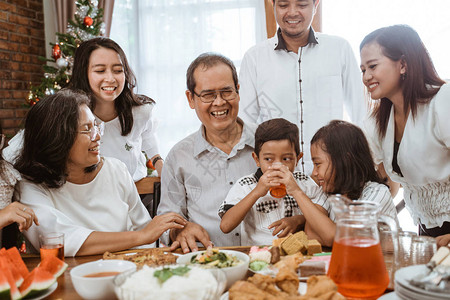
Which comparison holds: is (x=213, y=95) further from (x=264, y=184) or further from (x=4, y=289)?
(x=4, y=289)

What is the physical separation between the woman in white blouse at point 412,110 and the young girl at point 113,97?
1.53 metres

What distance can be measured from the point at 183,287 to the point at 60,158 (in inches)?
42.9

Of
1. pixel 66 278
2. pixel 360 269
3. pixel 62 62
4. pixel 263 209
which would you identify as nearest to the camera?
pixel 360 269

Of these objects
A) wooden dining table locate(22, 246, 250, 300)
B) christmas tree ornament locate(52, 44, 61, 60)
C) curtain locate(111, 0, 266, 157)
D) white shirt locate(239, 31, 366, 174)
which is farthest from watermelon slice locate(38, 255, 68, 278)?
curtain locate(111, 0, 266, 157)

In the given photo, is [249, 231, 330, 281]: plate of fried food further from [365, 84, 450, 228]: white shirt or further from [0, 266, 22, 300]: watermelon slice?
[365, 84, 450, 228]: white shirt

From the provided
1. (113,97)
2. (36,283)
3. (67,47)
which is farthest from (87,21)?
(36,283)

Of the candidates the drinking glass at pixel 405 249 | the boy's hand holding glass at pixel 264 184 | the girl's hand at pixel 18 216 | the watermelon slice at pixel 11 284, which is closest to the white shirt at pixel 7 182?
the girl's hand at pixel 18 216

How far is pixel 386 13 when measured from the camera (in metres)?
4.19

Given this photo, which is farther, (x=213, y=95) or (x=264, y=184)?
(x=213, y=95)

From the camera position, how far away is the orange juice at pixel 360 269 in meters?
1.05

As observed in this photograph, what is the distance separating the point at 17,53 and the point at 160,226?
154 inches

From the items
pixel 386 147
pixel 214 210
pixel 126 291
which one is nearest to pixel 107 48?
pixel 214 210

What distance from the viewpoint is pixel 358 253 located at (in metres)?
1.05

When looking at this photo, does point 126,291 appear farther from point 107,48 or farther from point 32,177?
point 107,48
